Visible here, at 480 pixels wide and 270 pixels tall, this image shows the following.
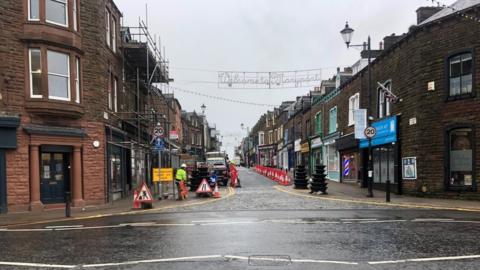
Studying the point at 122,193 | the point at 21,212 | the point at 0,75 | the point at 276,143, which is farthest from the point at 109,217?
the point at 276,143

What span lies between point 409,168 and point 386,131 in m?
3.13

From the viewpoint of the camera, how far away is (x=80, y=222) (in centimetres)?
1546

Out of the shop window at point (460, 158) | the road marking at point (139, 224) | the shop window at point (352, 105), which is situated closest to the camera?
the road marking at point (139, 224)

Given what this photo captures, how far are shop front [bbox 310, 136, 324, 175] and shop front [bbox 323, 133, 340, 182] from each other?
1.36 metres

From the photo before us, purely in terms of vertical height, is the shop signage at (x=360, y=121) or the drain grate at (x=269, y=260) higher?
the shop signage at (x=360, y=121)

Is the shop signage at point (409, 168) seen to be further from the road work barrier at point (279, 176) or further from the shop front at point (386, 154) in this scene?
the road work barrier at point (279, 176)

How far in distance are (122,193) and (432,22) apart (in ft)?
58.0

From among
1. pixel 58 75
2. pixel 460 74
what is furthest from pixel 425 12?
pixel 58 75

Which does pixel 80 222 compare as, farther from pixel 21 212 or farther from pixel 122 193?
pixel 122 193

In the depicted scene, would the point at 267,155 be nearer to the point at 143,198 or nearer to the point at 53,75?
the point at 143,198

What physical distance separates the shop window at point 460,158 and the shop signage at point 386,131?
3.66 m

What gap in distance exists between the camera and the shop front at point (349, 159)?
102 ft

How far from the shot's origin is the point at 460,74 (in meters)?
20.5

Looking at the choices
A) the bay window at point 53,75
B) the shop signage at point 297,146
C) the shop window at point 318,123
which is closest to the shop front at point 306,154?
the shop signage at point 297,146
